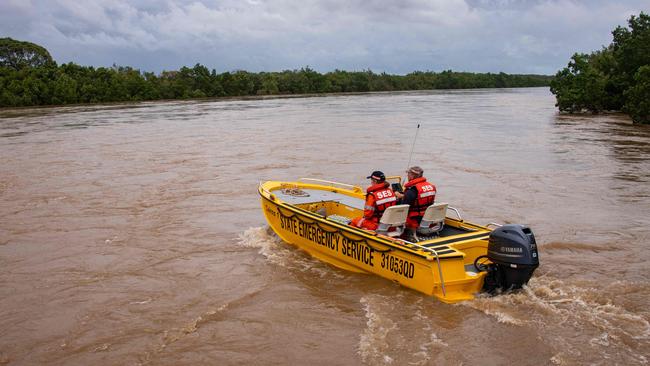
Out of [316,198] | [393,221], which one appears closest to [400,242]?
[393,221]

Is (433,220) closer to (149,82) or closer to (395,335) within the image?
(395,335)

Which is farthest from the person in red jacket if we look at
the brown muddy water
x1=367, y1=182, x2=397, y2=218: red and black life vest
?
the brown muddy water

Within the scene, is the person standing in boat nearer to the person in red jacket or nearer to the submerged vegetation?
the person in red jacket

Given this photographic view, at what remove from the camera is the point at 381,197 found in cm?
832

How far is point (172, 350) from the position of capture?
6.61 metres

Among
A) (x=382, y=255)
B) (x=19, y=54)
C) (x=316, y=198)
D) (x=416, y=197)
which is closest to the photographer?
(x=382, y=255)

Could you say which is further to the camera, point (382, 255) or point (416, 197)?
point (416, 197)

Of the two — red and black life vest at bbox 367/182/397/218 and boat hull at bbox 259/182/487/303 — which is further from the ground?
red and black life vest at bbox 367/182/397/218

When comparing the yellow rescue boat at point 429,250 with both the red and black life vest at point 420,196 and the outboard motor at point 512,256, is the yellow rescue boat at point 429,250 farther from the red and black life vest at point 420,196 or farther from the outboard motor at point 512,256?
the red and black life vest at point 420,196

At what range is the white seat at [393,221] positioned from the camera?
7.96 m

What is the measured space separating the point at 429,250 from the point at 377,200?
4.67 ft

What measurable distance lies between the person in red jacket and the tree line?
3107 centimetres

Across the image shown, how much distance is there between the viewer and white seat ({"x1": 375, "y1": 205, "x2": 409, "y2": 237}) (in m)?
7.96

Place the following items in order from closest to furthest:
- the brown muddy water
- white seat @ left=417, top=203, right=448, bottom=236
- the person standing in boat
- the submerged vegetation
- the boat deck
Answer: the brown muddy water < white seat @ left=417, top=203, right=448, bottom=236 < the person standing in boat < the boat deck < the submerged vegetation
